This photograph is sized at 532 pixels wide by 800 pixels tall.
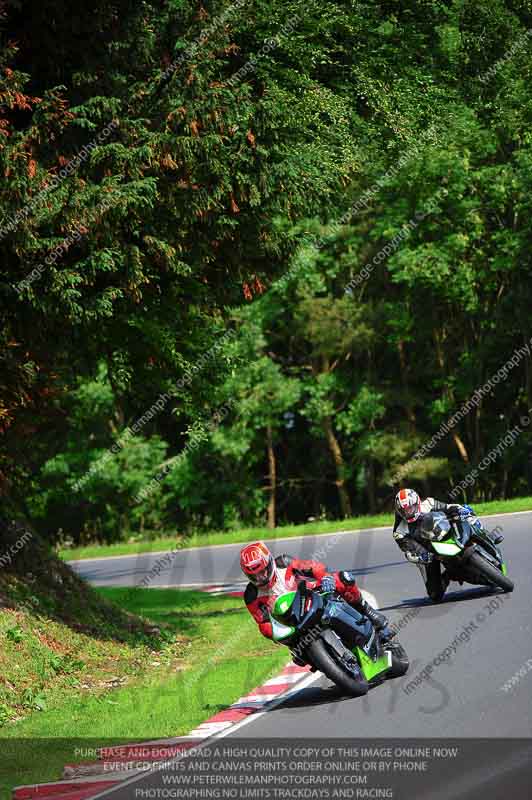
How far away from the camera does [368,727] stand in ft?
26.6

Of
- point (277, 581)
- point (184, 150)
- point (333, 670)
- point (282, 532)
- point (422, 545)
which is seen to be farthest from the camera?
point (282, 532)

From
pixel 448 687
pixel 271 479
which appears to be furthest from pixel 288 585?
pixel 271 479

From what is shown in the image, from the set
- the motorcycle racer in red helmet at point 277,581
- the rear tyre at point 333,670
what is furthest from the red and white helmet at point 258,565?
the rear tyre at point 333,670

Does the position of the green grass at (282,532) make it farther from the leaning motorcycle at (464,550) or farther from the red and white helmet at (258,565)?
the red and white helmet at (258,565)

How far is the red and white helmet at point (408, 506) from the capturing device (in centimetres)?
1294

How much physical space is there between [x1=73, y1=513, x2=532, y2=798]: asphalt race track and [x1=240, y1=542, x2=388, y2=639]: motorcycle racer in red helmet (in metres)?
0.74

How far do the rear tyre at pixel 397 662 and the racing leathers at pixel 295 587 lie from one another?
0.70ft

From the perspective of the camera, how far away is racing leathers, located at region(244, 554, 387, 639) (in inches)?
383

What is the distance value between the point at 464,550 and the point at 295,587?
3.46 m

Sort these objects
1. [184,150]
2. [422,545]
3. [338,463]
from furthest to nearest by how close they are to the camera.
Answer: [338,463]
[422,545]
[184,150]

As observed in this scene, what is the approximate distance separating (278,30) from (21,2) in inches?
126

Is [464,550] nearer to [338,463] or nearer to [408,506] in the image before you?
[408,506]

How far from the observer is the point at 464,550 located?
499 inches

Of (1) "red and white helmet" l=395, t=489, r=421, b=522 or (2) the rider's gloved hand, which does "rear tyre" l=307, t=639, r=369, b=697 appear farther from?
(1) "red and white helmet" l=395, t=489, r=421, b=522
